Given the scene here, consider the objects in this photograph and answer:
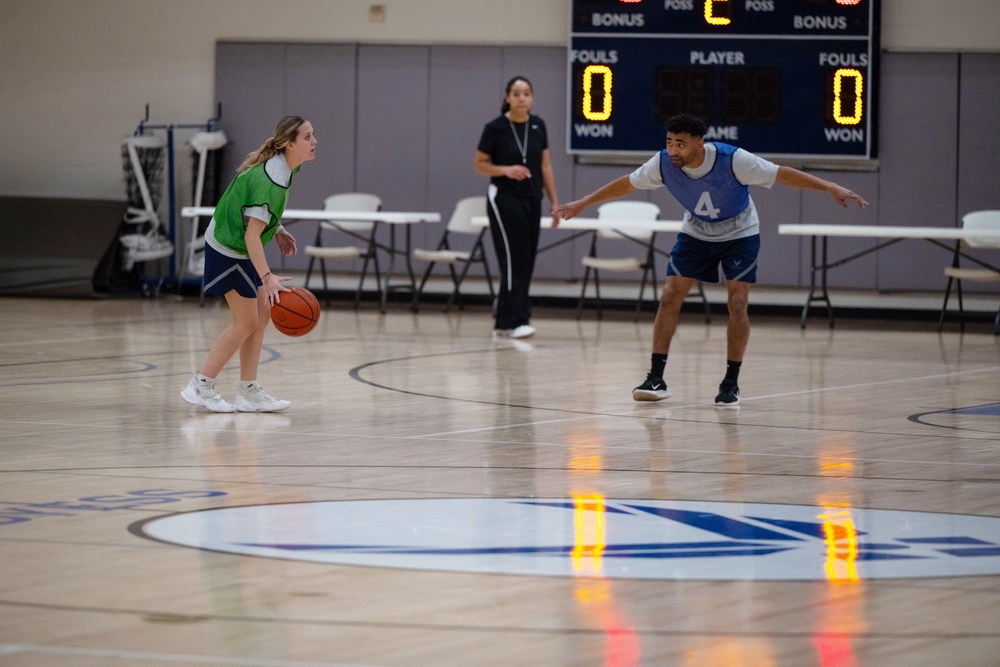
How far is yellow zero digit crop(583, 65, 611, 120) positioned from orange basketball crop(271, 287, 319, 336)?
7603 millimetres

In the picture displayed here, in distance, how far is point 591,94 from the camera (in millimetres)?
14195

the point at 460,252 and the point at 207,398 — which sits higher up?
the point at 460,252

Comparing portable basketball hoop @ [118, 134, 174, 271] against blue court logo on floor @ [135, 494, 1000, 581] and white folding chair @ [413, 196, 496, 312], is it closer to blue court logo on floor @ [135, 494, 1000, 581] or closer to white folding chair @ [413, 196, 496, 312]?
white folding chair @ [413, 196, 496, 312]

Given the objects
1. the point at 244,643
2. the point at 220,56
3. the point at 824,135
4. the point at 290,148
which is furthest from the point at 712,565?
the point at 220,56

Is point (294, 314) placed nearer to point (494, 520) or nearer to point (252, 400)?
point (252, 400)

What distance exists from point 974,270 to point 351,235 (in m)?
6.11

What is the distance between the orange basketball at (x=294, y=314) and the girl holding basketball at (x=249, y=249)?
58mm

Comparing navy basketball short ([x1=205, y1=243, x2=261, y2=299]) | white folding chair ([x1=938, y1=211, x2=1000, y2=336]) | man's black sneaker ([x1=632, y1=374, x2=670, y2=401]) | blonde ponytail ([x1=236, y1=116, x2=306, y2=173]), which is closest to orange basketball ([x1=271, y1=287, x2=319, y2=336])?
navy basketball short ([x1=205, y1=243, x2=261, y2=299])

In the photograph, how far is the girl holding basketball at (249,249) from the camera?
258 inches

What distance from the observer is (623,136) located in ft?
46.5

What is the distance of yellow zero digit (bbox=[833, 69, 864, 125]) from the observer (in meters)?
13.7

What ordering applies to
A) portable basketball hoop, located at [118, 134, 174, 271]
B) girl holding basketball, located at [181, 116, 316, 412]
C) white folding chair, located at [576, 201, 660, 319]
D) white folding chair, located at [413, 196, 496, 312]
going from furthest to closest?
portable basketball hoop, located at [118, 134, 174, 271], white folding chair, located at [413, 196, 496, 312], white folding chair, located at [576, 201, 660, 319], girl holding basketball, located at [181, 116, 316, 412]

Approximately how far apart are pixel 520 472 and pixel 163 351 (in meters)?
5.14

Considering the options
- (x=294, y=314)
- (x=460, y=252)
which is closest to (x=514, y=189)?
(x=460, y=252)
